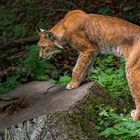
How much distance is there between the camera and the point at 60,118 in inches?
268

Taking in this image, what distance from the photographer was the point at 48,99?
7559mm

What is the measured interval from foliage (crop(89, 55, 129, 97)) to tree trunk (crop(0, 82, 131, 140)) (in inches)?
37.8

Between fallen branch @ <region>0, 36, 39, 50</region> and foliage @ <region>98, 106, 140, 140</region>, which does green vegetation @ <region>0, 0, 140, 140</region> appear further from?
fallen branch @ <region>0, 36, 39, 50</region>

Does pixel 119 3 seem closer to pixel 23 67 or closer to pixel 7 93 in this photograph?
pixel 23 67

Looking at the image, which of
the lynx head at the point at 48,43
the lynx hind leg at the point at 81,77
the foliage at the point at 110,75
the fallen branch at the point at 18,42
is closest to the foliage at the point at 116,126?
the lynx hind leg at the point at 81,77

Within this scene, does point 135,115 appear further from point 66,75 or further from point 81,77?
point 66,75

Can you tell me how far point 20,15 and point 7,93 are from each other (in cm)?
616

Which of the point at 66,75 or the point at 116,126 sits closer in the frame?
the point at 116,126

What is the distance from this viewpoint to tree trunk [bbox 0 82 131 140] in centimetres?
679

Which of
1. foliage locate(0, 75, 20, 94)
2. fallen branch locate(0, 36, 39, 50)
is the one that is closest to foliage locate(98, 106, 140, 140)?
foliage locate(0, 75, 20, 94)

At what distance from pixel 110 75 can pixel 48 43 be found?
1.43 metres

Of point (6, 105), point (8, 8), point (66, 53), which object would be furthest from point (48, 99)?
point (8, 8)

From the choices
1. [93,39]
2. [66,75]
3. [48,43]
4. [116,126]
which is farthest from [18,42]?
[116,126]

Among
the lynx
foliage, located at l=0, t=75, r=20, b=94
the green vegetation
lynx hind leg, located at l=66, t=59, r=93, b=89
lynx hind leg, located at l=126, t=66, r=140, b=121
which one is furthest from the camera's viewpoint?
foliage, located at l=0, t=75, r=20, b=94
